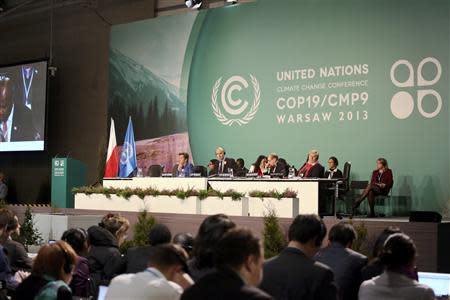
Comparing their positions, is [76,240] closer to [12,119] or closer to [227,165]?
[227,165]

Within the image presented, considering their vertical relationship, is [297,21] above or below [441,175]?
above

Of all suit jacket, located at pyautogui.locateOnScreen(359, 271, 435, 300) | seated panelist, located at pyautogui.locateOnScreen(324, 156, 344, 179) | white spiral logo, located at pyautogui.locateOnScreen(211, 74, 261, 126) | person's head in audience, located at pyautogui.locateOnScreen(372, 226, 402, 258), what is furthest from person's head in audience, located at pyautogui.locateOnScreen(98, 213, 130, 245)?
white spiral logo, located at pyautogui.locateOnScreen(211, 74, 261, 126)

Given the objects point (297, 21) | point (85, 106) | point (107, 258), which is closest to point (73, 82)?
point (85, 106)

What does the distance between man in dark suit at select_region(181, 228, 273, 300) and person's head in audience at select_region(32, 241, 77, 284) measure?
118 centimetres

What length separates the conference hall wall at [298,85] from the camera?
12.1 m

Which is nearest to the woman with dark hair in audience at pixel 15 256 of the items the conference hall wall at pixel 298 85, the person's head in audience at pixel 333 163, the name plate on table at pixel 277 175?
the name plate on table at pixel 277 175

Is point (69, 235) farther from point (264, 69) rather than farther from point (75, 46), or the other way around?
point (75, 46)

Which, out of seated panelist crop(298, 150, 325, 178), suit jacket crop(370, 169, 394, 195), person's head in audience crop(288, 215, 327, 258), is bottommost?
person's head in audience crop(288, 215, 327, 258)

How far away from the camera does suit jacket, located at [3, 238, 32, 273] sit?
4.65m

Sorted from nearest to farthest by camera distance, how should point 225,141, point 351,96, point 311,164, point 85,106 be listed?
1. point 311,164
2. point 351,96
3. point 225,141
4. point 85,106

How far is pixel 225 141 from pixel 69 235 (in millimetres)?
10592

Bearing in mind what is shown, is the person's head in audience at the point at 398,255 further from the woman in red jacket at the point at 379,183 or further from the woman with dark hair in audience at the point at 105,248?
the woman in red jacket at the point at 379,183

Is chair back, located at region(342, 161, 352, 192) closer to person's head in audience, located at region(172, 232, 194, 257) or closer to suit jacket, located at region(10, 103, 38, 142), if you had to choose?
person's head in audience, located at region(172, 232, 194, 257)

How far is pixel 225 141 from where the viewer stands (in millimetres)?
14594
